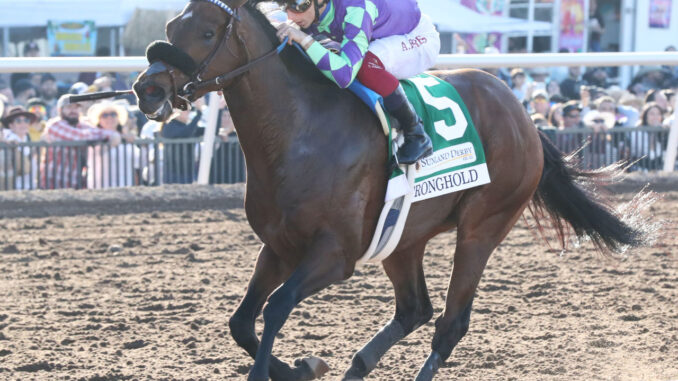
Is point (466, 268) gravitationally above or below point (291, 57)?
below

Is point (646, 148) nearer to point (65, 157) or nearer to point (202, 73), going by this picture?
point (65, 157)

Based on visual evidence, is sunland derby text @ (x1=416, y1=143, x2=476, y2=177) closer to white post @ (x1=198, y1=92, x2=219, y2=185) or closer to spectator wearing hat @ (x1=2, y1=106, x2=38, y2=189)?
white post @ (x1=198, y1=92, x2=219, y2=185)

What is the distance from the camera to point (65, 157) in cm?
831

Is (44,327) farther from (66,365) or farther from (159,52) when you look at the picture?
(159,52)

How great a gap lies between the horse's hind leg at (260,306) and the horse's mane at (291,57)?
69 centimetres

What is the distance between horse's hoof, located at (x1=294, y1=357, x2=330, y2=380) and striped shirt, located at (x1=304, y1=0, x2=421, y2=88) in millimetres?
1099

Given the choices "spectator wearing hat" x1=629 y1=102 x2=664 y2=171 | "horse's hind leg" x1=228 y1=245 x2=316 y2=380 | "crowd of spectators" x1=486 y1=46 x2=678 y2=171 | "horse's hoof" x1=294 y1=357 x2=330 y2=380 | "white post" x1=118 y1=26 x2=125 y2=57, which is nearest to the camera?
"horse's hind leg" x1=228 y1=245 x2=316 y2=380

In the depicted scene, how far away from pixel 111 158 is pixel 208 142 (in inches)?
34.8

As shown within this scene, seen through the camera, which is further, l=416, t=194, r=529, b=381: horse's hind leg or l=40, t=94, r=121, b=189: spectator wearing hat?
l=40, t=94, r=121, b=189: spectator wearing hat

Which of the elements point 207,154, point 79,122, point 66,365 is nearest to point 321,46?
point 66,365

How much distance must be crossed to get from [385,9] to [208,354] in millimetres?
1768

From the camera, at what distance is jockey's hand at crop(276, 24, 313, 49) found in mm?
3654

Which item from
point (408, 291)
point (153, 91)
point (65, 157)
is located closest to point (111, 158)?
point (65, 157)

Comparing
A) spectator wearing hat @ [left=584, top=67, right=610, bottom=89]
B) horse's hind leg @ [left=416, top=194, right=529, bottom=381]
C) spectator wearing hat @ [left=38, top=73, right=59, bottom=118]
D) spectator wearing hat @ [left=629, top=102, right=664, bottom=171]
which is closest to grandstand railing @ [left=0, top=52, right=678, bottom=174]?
spectator wearing hat @ [left=629, top=102, right=664, bottom=171]
